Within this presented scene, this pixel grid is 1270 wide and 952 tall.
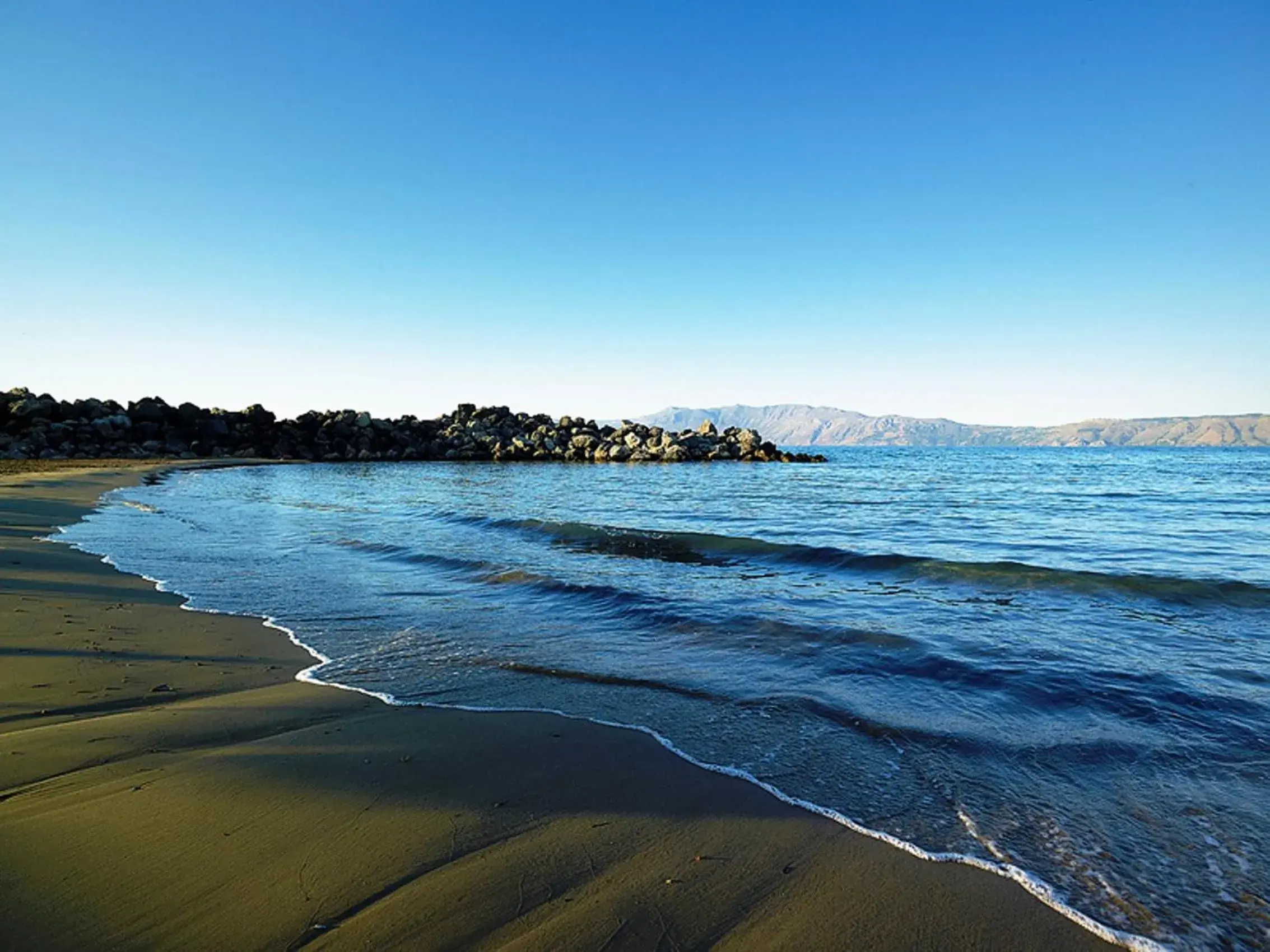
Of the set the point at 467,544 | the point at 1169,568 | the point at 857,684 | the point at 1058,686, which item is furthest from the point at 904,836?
the point at 467,544

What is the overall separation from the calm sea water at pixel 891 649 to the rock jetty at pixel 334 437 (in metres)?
37.3

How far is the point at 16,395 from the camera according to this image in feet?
148

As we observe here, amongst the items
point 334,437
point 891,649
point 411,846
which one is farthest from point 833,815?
point 334,437

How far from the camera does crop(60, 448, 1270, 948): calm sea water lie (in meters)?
3.12

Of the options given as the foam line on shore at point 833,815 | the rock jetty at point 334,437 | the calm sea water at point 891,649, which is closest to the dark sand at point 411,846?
the foam line on shore at point 833,815

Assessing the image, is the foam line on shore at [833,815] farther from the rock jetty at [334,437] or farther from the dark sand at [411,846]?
the rock jetty at [334,437]

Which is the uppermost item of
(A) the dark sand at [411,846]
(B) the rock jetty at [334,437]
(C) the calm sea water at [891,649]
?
(B) the rock jetty at [334,437]

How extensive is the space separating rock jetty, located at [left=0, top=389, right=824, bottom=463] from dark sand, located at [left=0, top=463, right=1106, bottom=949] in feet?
156

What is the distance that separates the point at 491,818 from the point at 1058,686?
4711mm

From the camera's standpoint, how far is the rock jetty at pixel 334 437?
43.5 meters

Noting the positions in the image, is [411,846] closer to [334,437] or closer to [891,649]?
[891,649]

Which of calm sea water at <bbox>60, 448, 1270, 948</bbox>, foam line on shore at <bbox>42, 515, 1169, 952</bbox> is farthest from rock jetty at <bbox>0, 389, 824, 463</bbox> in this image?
foam line on shore at <bbox>42, 515, 1169, 952</bbox>

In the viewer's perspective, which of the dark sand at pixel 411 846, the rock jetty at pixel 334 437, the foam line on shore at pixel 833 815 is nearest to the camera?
the dark sand at pixel 411 846

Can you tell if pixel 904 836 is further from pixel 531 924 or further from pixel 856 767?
pixel 531 924
